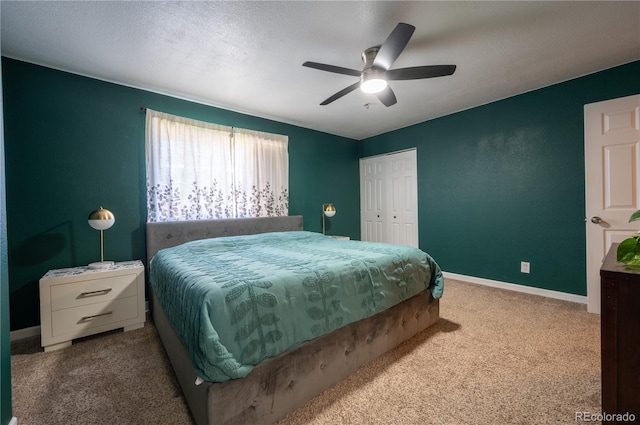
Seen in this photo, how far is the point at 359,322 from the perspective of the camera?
175cm

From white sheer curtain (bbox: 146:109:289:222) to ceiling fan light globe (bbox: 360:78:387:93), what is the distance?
80.0 inches

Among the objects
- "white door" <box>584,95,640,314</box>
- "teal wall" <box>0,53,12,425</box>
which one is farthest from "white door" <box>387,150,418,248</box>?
"teal wall" <box>0,53,12,425</box>

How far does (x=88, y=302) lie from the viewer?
7.25 feet

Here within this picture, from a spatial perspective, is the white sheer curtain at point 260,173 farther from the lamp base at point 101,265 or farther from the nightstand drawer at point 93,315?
the nightstand drawer at point 93,315

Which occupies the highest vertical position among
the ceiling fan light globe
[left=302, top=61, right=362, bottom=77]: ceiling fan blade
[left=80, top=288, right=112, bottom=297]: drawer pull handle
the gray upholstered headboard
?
[left=302, top=61, right=362, bottom=77]: ceiling fan blade

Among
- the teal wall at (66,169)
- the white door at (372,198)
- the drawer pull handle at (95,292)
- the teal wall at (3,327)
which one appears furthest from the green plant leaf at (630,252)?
the white door at (372,198)

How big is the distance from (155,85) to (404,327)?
3.51 meters

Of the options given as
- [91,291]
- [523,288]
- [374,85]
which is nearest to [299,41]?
[374,85]

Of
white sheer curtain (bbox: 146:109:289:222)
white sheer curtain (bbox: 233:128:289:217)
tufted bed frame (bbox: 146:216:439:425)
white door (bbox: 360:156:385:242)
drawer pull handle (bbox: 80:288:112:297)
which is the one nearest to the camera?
tufted bed frame (bbox: 146:216:439:425)

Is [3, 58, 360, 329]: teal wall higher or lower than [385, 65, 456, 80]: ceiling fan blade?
lower

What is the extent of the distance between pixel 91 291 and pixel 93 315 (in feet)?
0.69

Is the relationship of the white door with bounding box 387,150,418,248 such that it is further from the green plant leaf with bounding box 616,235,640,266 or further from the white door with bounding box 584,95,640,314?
the green plant leaf with bounding box 616,235,640,266

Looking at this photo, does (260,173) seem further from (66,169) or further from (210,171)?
(66,169)

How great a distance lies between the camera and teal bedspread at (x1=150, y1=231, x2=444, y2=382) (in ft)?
3.90
